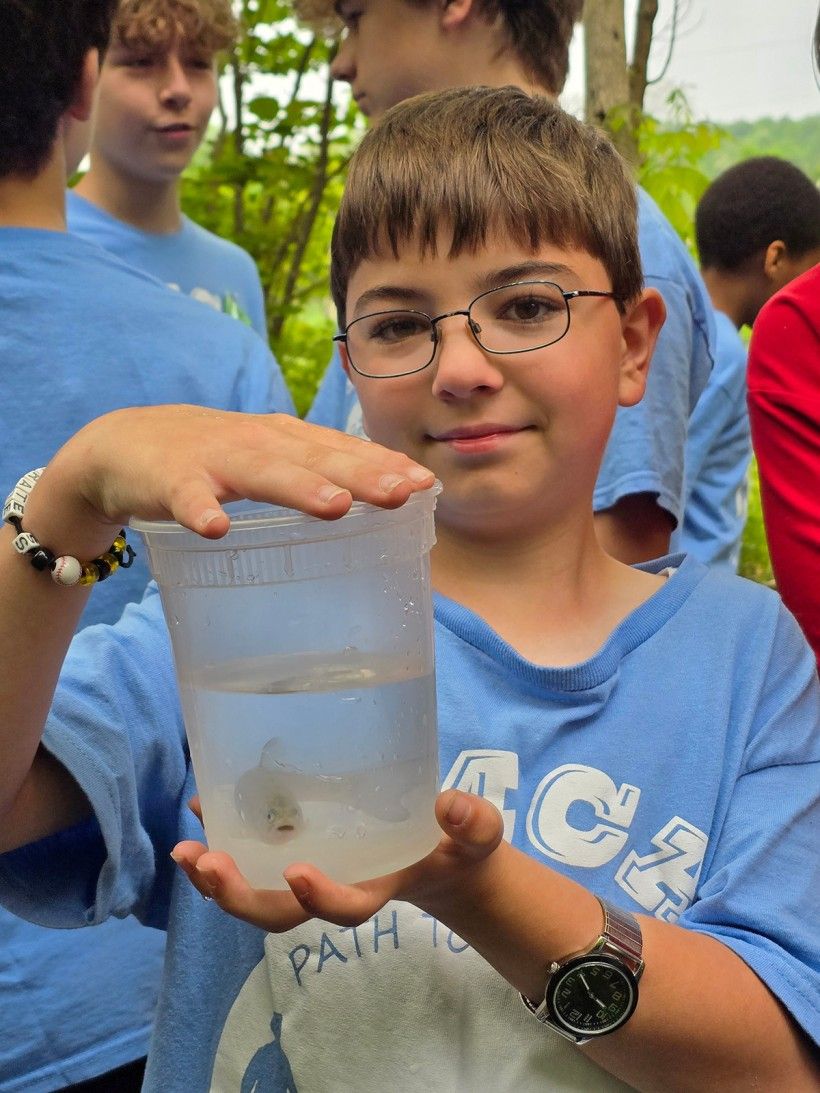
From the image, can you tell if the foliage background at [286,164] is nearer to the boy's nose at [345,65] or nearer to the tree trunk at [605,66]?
the tree trunk at [605,66]

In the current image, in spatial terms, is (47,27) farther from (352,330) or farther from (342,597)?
(342,597)

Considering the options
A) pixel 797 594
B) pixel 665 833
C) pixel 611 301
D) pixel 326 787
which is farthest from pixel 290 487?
pixel 797 594

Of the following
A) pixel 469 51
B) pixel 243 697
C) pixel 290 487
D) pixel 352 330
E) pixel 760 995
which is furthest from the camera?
pixel 469 51

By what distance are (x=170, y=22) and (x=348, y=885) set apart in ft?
9.64

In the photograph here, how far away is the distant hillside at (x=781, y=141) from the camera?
16.9ft

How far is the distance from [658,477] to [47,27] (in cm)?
123

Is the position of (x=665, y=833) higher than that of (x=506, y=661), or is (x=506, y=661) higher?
(x=506, y=661)

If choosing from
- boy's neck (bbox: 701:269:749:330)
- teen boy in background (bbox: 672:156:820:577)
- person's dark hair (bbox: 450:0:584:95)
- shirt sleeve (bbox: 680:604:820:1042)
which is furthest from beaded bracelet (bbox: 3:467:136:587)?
boy's neck (bbox: 701:269:749:330)

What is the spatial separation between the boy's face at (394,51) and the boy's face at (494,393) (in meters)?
1.07

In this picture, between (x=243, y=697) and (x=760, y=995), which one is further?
(x=760, y=995)

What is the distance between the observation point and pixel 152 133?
3.39 m

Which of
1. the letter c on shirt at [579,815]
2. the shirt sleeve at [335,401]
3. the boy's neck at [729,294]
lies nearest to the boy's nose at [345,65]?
the shirt sleeve at [335,401]

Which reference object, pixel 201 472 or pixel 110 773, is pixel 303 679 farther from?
pixel 110 773

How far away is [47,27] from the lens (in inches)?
77.7
